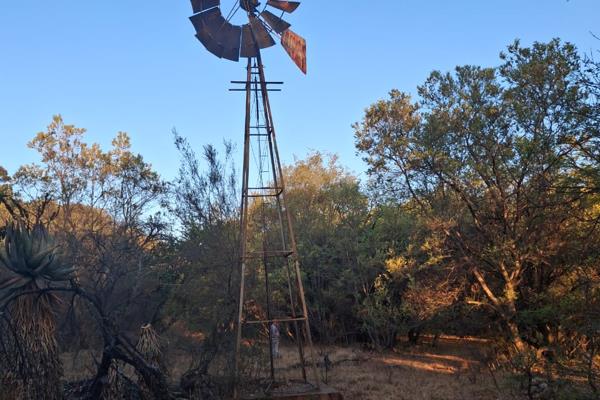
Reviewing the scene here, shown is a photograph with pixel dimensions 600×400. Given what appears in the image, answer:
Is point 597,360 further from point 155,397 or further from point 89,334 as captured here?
point 89,334

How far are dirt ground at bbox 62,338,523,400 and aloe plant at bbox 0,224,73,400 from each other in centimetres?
452

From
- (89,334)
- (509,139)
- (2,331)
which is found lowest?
(2,331)

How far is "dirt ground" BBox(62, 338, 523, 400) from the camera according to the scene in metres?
11.2

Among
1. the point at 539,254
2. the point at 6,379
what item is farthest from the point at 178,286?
the point at 6,379

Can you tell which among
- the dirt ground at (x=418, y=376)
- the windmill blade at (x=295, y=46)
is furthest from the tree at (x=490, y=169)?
the windmill blade at (x=295, y=46)

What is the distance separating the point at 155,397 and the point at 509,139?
10.4m

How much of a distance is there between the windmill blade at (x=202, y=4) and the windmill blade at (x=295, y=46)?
4.97ft

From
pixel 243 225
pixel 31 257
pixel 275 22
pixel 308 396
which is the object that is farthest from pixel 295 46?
pixel 31 257

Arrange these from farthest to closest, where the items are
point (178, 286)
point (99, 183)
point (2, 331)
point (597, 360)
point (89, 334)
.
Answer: point (99, 183)
point (178, 286)
point (89, 334)
point (597, 360)
point (2, 331)

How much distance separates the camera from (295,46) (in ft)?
36.0

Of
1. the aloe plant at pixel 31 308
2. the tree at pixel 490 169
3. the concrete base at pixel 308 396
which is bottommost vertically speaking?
the concrete base at pixel 308 396

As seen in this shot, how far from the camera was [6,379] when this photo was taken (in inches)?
207

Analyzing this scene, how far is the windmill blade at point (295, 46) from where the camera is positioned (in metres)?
10.9

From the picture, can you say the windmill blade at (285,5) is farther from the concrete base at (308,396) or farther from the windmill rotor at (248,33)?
the concrete base at (308,396)
